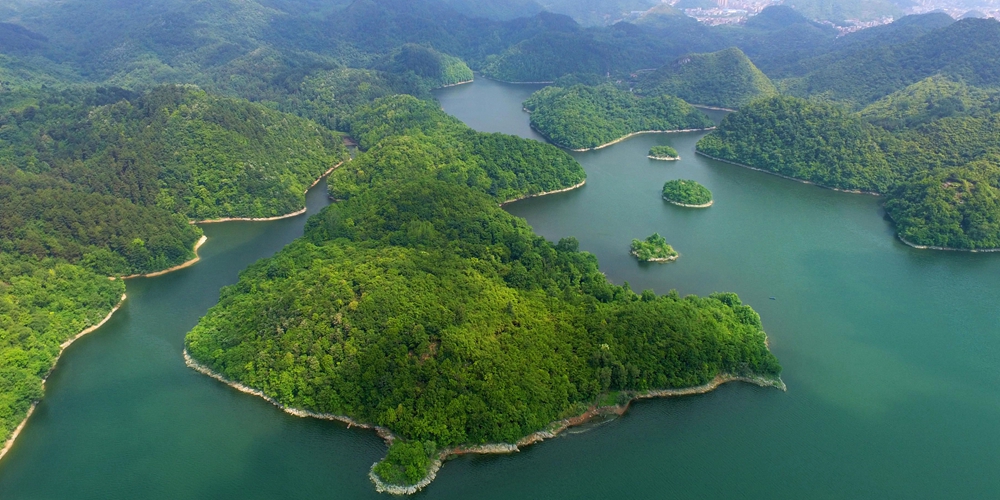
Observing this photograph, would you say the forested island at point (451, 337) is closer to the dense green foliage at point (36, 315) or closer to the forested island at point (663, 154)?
the dense green foliage at point (36, 315)

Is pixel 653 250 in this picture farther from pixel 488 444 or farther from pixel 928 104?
pixel 928 104

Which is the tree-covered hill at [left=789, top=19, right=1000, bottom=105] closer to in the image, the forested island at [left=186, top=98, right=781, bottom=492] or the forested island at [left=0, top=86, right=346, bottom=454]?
the forested island at [left=186, top=98, right=781, bottom=492]

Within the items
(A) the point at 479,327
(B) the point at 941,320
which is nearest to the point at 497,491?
(A) the point at 479,327

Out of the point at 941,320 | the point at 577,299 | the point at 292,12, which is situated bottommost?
the point at 941,320

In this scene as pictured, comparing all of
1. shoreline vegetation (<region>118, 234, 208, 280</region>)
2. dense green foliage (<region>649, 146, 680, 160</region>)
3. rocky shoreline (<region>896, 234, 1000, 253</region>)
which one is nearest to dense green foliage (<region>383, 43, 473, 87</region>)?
dense green foliage (<region>649, 146, 680, 160</region>)

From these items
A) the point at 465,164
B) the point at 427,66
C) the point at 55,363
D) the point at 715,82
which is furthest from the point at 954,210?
the point at 427,66

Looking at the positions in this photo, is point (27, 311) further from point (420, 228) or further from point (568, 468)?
point (568, 468)

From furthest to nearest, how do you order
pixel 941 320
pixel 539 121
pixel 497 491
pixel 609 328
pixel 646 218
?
pixel 539 121 → pixel 646 218 → pixel 941 320 → pixel 609 328 → pixel 497 491
